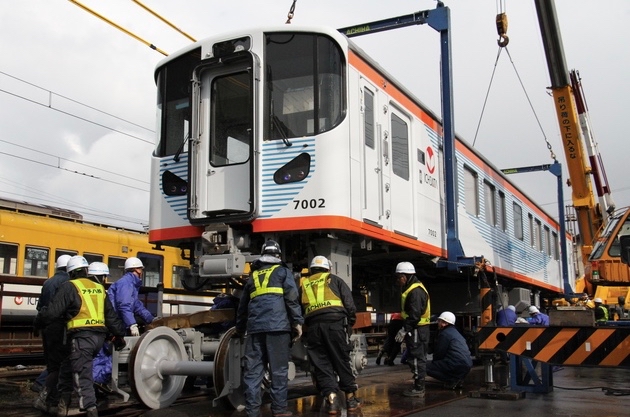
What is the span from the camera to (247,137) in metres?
7.52

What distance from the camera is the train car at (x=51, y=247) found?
13828 mm

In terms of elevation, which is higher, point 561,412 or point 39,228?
point 39,228

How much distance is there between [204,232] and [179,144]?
1384 millimetres

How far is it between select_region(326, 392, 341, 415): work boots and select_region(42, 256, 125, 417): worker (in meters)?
2.15

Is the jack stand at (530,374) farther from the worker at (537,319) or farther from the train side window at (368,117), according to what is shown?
the worker at (537,319)

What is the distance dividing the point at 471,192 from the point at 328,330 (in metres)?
5.79

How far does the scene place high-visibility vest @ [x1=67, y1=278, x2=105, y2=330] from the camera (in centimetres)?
648

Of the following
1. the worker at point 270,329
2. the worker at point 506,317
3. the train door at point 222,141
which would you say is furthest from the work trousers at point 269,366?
the worker at point 506,317

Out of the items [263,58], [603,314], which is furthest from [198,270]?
[603,314]

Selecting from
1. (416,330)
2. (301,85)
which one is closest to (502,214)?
(416,330)

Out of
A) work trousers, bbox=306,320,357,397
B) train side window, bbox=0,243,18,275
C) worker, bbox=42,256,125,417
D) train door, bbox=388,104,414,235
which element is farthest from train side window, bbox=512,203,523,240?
train side window, bbox=0,243,18,275

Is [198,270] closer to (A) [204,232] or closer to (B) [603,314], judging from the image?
(A) [204,232]

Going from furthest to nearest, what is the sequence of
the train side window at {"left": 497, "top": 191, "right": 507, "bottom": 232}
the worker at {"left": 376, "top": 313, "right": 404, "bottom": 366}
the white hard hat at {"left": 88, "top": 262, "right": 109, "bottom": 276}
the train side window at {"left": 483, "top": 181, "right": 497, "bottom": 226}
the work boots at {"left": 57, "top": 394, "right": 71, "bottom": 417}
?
1. the train side window at {"left": 497, "top": 191, "right": 507, "bottom": 232}
2. the worker at {"left": 376, "top": 313, "right": 404, "bottom": 366}
3. the train side window at {"left": 483, "top": 181, "right": 497, "bottom": 226}
4. the white hard hat at {"left": 88, "top": 262, "right": 109, "bottom": 276}
5. the work boots at {"left": 57, "top": 394, "right": 71, "bottom": 417}

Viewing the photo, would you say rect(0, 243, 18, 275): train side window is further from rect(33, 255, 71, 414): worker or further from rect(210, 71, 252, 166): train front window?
rect(210, 71, 252, 166): train front window
